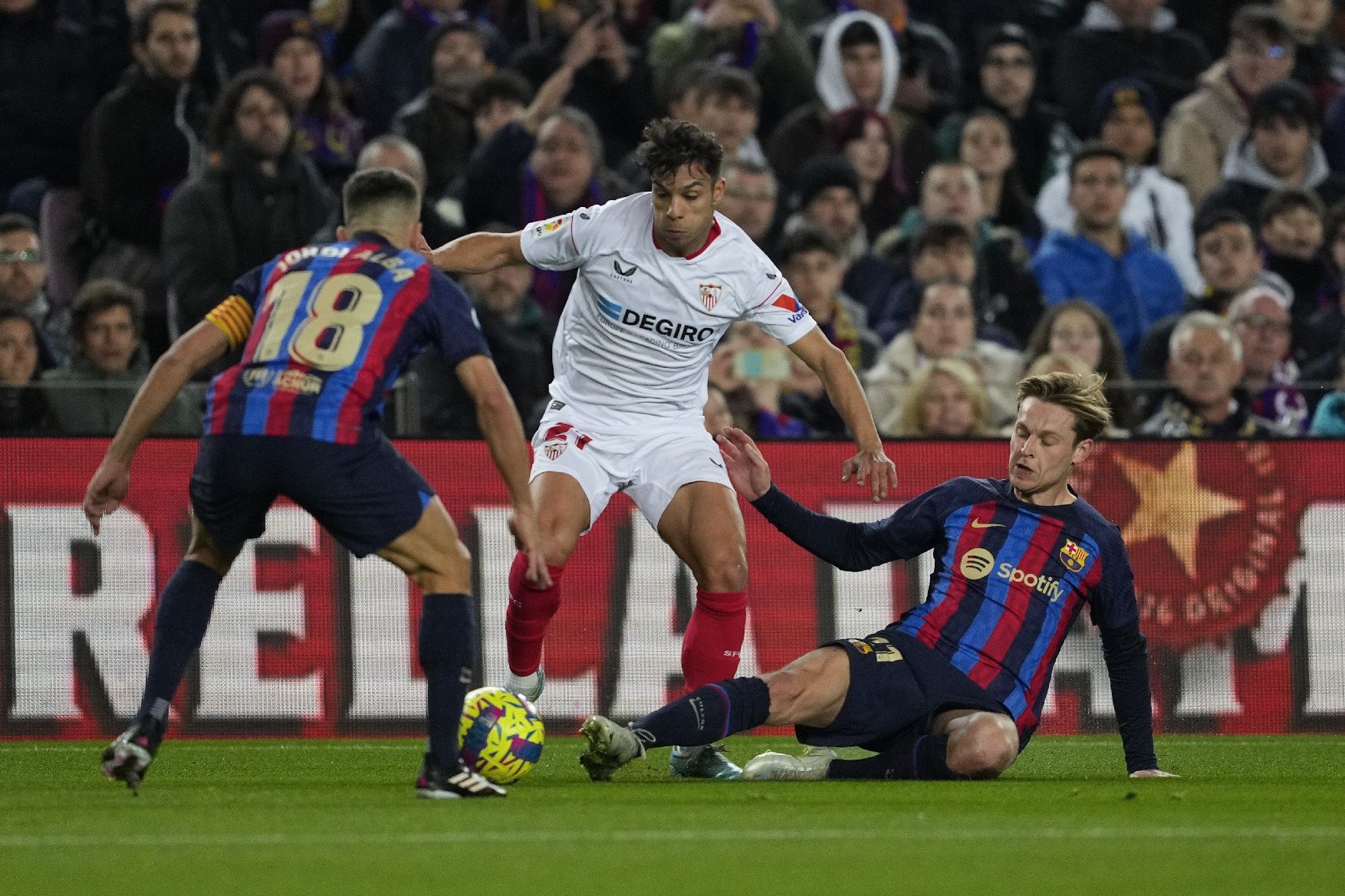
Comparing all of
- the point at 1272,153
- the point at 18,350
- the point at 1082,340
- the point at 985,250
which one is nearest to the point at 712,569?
the point at 1082,340

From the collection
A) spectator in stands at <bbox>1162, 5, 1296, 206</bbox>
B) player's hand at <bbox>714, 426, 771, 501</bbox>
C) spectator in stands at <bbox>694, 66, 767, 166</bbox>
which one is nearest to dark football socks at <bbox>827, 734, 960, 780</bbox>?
player's hand at <bbox>714, 426, 771, 501</bbox>

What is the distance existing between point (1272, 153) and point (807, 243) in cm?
406

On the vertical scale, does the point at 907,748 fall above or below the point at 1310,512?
below

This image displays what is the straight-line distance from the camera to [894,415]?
11.2 meters

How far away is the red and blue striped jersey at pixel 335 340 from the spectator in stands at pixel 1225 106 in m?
9.31

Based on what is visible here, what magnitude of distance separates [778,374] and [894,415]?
0.74 meters

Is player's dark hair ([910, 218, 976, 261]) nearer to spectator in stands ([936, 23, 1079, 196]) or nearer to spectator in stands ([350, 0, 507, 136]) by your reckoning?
spectator in stands ([936, 23, 1079, 196])

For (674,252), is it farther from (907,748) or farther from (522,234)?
(907,748)

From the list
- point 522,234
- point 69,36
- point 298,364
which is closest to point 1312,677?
point 522,234

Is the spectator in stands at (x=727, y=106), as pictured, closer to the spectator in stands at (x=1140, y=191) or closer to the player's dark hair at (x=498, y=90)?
the player's dark hair at (x=498, y=90)

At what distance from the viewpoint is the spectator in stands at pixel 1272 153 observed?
14164 mm

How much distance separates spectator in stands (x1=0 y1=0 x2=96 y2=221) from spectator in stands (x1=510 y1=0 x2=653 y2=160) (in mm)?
2978

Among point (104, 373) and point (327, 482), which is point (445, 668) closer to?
point (327, 482)

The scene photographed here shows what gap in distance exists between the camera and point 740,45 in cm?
1420
